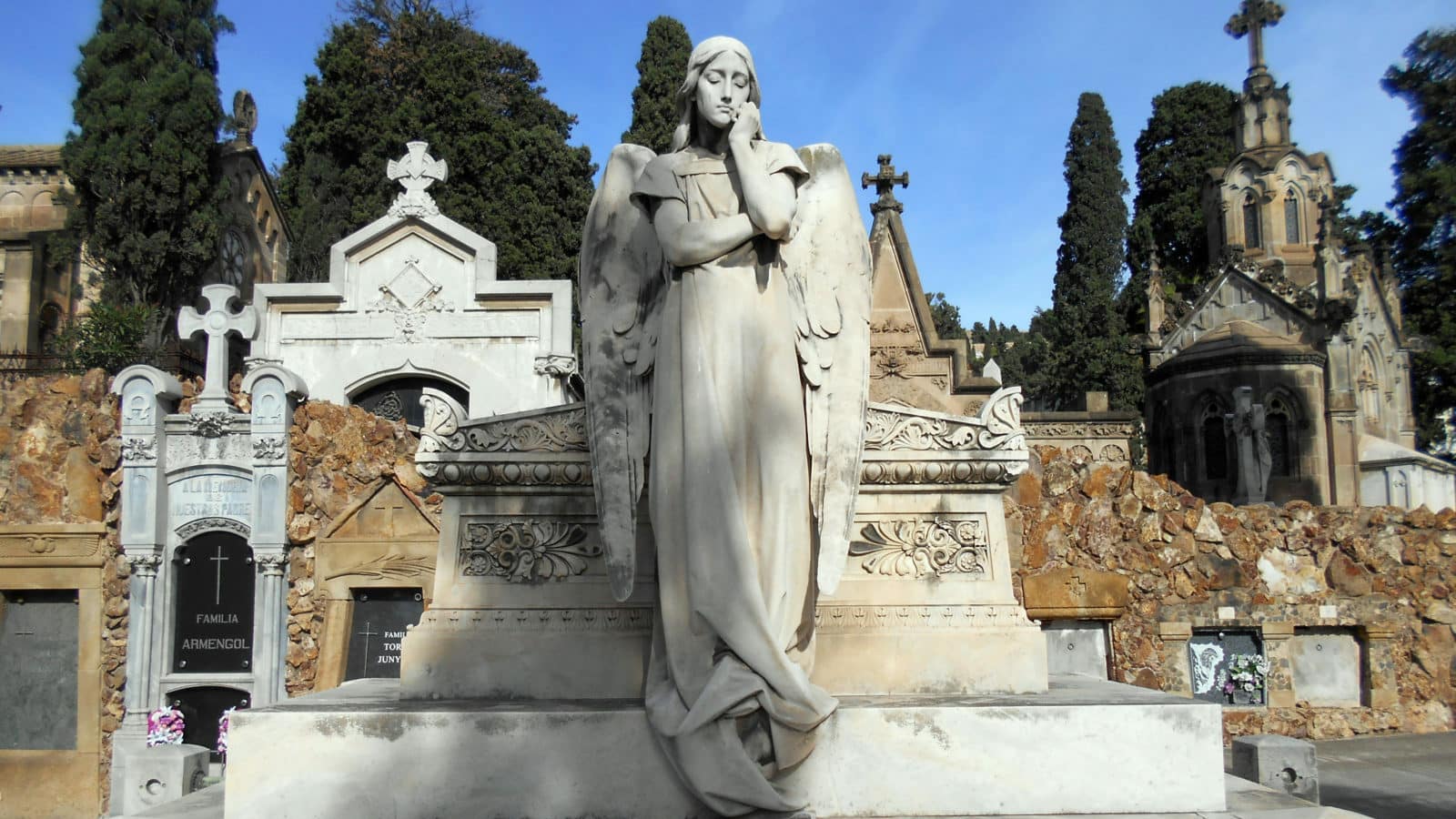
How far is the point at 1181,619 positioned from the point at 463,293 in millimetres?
9410

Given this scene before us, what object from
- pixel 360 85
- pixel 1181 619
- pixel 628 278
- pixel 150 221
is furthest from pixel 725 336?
pixel 360 85

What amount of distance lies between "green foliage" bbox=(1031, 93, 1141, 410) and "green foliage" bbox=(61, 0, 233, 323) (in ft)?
76.2

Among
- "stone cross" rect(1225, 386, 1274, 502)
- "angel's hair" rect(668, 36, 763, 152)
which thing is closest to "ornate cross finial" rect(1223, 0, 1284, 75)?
"stone cross" rect(1225, 386, 1274, 502)

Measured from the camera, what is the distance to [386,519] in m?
11.5

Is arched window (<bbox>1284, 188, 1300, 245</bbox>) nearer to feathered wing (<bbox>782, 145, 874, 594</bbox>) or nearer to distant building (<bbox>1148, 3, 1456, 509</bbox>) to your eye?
distant building (<bbox>1148, 3, 1456, 509</bbox>)

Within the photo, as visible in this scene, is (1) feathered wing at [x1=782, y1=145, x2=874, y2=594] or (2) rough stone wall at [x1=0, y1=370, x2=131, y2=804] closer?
(1) feathered wing at [x1=782, y1=145, x2=874, y2=594]

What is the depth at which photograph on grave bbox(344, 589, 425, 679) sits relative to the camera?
36.9 feet

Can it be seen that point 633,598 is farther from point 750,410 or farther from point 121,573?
point 121,573

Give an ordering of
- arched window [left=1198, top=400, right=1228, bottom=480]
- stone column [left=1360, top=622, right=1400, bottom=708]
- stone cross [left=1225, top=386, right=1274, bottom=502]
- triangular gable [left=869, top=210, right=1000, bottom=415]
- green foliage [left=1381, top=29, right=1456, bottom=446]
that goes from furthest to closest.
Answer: arched window [left=1198, top=400, right=1228, bottom=480], stone cross [left=1225, top=386, right=1274, bottom=502], green foliage [left=1381, top=29, right=1456, bottom=446], triangular gable [left=869, top=210, right=1000, bottom=415], stone column [left=1360, top=622, right=1400, bottom=708]

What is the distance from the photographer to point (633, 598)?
4531 mm

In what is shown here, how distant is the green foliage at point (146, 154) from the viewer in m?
22.3

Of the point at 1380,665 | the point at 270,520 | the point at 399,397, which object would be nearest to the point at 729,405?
the point at 270,520

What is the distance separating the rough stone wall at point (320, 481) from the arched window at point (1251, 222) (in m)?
28.1

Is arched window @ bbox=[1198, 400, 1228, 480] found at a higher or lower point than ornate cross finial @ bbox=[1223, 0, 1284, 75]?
lower
